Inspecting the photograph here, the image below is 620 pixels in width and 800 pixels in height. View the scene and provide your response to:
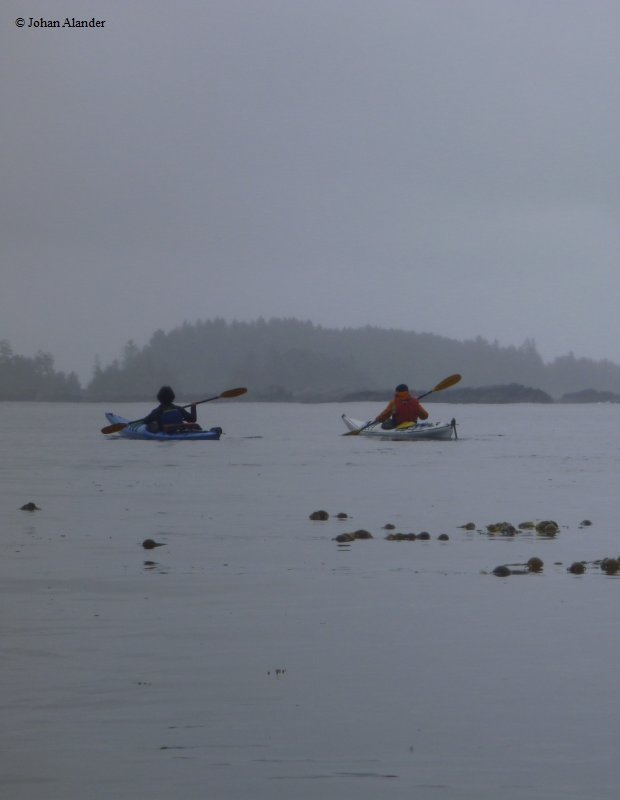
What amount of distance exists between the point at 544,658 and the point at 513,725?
1.95 metres

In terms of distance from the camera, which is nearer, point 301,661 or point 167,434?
point 301,661

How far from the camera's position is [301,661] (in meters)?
10.0

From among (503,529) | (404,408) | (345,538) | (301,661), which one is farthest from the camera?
(404,408)

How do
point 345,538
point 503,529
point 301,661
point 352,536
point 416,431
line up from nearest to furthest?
point 301,661 < point 345,538 < point 352,536 < point 503,529 < point 416,431

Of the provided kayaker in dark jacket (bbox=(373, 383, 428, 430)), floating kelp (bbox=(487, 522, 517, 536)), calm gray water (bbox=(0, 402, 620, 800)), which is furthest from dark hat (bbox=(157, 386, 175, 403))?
floating kelp (bbox=(487, 522, 517, 536))

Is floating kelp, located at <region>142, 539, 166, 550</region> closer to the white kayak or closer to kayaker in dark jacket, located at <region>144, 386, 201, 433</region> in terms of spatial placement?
kayaker in dark jacket, located at <region>144, 386, 201, 433</region>

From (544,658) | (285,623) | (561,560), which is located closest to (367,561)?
(561,560)

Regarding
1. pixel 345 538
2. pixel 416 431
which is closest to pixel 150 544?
pixel 345 538

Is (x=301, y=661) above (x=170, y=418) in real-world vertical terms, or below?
below

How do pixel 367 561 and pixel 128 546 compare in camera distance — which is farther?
pixel 128 546

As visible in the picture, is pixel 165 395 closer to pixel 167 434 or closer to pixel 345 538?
pixel 167 434

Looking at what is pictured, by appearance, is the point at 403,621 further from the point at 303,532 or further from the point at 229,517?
the point at 229,517

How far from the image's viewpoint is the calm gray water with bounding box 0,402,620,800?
732cm

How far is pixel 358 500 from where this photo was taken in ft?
88.5
